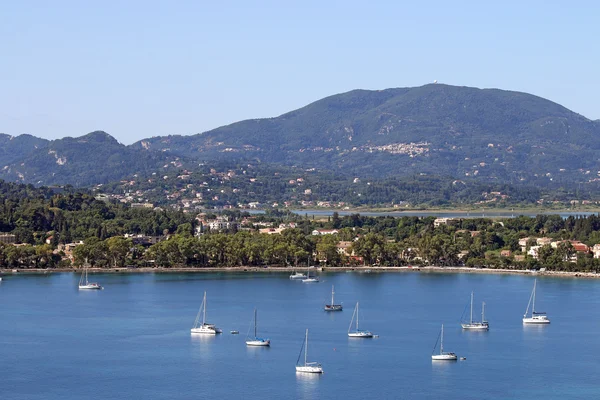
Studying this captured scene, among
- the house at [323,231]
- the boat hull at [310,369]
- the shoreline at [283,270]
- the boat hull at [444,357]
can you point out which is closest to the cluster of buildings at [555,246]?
the shoreline at [283,270]

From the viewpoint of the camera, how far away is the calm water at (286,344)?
25094 millimetres

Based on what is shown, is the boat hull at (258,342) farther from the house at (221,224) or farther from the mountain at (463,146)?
the mountain at (463,146)

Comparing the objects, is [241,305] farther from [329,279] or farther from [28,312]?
[329,279]

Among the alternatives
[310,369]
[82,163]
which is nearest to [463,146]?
[82,163]

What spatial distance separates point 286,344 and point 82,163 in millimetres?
139298

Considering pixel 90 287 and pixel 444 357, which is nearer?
pixel 444 357

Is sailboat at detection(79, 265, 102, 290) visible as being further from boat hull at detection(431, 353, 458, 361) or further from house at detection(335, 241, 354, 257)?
boat hull at detection(431, 353, 458, 361)

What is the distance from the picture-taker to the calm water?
988 inches

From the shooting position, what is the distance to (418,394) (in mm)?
24438

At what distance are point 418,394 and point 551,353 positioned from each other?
6.22m

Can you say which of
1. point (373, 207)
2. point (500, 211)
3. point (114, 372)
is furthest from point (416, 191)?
point (114, 372)

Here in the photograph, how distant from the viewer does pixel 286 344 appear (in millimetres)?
30000

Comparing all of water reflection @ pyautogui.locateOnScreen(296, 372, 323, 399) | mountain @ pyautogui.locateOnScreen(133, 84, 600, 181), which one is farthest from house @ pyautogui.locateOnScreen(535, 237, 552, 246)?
mountain @ pyautogui.locateOnScreen(133, 84, 600, 181)

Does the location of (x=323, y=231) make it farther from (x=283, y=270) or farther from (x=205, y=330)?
(x=205, y=330)
